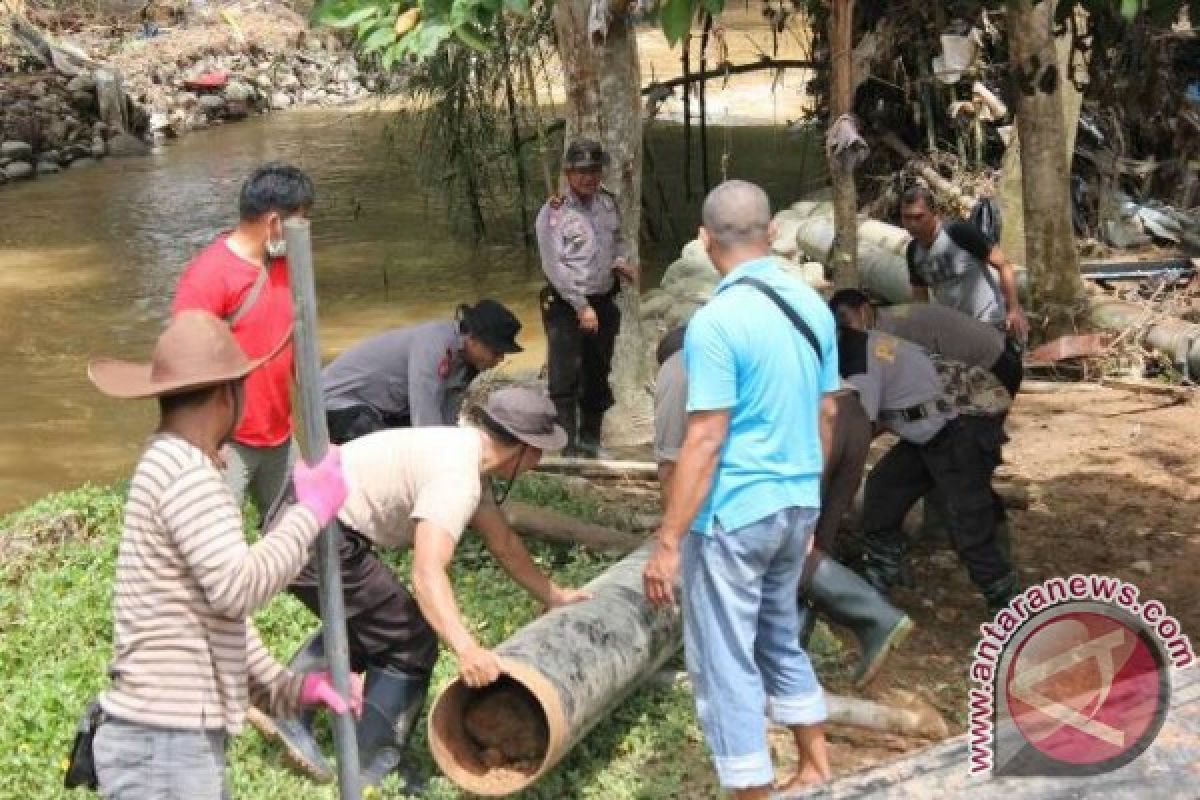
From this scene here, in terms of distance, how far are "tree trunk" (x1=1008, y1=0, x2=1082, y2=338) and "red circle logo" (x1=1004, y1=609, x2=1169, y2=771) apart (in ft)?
22.0

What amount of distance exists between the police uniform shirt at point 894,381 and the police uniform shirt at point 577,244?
7.83 feet

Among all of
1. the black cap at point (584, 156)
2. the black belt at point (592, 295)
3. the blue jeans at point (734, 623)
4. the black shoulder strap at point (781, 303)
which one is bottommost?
the blue jeans at point (734, 623)

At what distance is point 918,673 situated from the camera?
5.62 metres

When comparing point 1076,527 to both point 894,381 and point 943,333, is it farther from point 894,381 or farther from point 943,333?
point 894,381

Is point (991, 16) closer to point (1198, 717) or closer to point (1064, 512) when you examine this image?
point (1064, 512)

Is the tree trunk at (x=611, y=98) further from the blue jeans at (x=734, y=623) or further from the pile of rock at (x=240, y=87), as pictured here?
the pile of rock at (x=240, y=87)

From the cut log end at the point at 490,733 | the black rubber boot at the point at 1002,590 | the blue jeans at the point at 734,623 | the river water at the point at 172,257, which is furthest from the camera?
the river water at the point at 172,257

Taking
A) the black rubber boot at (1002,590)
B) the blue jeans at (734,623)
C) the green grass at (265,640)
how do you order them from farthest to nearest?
the black rubber boot at (1002,590) → the green grass at (265,640) → the blue jeans at (734,623)

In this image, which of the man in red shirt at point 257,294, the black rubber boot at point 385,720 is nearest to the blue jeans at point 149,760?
the black rubber boot at point 385,720

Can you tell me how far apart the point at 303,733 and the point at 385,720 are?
0.39 metres

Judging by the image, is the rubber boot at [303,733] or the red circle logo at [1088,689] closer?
the red circle logo at [1088,689]

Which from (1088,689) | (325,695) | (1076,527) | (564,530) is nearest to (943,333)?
(1076,527)

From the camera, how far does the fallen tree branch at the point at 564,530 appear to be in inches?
243

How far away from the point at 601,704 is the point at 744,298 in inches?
55.9
